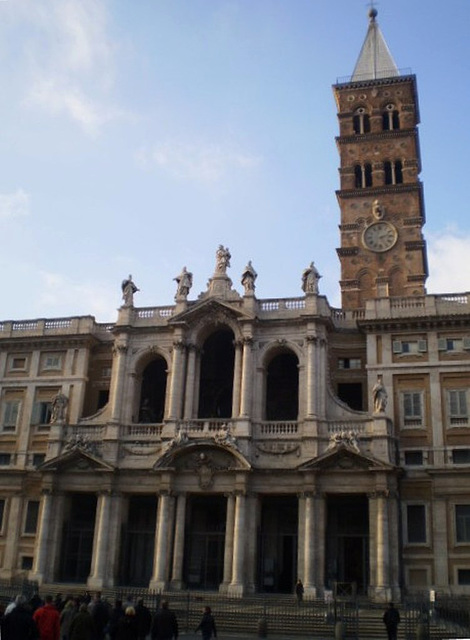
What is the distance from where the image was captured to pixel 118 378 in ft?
156

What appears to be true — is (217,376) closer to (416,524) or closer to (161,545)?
(161,545)

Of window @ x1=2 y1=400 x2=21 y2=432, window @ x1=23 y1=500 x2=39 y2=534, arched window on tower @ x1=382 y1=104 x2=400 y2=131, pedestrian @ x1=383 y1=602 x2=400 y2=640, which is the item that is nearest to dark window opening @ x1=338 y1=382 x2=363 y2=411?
window @ x1=23 y1=500 x2=39 y2=534

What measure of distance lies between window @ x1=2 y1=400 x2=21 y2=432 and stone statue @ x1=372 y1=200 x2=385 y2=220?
3217 cm

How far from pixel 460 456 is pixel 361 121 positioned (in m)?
35.6

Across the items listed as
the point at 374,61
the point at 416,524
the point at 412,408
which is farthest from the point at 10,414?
the point at 374,61

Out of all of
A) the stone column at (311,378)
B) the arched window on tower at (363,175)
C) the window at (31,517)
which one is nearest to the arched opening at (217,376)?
the stone column at (311,378)

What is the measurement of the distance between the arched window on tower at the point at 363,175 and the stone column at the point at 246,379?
24208 millimetres

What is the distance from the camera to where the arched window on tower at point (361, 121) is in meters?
65.9

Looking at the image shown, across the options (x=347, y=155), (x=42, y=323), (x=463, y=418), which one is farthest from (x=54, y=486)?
(x=347, y=155)

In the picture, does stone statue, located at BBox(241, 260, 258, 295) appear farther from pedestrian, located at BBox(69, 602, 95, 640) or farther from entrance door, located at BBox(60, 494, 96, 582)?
pedestrian, located at BBox(69, 602, 95, 640)

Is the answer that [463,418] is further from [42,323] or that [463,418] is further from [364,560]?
[42,323]

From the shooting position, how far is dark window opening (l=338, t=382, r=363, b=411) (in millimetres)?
47031

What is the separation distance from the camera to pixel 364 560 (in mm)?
41938

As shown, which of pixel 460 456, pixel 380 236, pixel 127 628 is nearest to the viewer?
pixel 127 628
